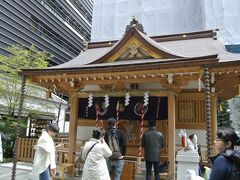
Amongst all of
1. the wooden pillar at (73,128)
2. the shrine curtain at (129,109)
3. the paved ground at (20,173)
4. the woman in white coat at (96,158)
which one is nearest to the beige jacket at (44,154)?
the woman in white coat at (96,158)

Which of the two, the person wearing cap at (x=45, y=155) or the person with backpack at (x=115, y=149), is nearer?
the person wearing cap at (x=45, y=155)

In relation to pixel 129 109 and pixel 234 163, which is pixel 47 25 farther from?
pixel 234 163

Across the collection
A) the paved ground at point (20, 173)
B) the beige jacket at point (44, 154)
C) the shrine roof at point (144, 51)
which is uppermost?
the shrine roof at point (144, 51)

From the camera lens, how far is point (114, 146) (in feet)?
→ 20.5

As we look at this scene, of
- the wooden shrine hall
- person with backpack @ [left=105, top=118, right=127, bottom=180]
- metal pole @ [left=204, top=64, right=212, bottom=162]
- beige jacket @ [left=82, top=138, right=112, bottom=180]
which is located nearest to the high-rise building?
the wooden shrine hall

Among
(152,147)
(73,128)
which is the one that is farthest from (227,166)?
(73,128)

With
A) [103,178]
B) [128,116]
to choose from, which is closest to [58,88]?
[128,116]

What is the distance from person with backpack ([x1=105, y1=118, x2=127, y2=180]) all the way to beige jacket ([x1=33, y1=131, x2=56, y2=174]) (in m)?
1.64

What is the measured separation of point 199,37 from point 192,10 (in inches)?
414

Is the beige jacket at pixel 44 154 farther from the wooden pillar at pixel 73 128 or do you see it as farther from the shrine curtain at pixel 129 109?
the shrine curtain at pixel 129 109

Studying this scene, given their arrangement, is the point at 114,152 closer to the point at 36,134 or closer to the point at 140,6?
the point at 36,134

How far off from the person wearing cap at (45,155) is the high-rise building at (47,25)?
1692 cm

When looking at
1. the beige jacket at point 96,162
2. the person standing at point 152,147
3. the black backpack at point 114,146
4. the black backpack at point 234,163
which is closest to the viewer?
the black backpack at point 234,163

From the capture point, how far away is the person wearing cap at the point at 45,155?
16.3 ft
